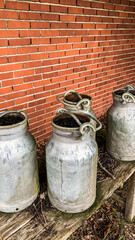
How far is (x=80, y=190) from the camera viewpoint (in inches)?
46.6

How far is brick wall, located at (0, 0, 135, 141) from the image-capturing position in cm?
159

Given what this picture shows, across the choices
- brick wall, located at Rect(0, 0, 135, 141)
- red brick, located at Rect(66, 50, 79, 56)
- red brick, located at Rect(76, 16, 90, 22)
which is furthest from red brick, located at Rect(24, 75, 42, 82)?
red brick, located at Rect(76, 16, 90, 22)

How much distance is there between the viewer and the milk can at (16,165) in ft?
3.61

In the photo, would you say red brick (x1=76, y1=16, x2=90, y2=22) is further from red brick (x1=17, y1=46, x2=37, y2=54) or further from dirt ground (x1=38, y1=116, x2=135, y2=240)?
dirt ground (x1=38, y1=116, x2=135, y2=240)

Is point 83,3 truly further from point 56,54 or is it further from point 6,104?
point 6,104

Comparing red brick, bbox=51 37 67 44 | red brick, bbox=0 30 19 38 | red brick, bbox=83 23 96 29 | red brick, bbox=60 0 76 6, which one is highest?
red brick, bbox=60 0 76 6

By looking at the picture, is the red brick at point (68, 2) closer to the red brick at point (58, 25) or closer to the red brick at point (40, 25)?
the red brick at point (58, 25)

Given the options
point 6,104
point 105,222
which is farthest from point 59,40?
point 105,222

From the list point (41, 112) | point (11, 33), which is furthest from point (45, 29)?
point (41, 112)

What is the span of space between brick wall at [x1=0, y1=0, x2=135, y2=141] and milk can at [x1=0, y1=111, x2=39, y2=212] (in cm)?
59

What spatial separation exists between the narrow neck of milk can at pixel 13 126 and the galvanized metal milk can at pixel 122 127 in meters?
0.77

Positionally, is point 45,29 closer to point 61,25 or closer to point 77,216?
point 61,25

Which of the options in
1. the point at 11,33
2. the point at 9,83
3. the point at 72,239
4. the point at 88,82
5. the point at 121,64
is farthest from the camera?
the point at 121,64

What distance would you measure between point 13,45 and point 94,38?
1198 mm
